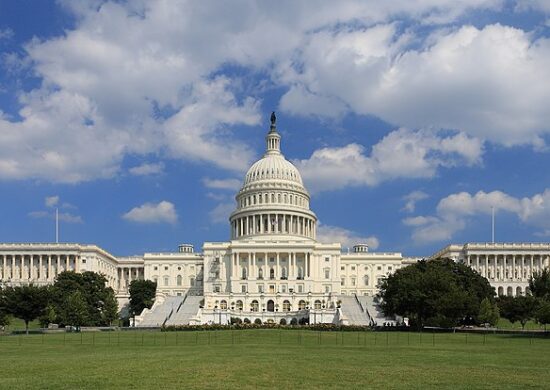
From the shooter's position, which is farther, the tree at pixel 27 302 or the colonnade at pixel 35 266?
the colonnade at pixel 35 266

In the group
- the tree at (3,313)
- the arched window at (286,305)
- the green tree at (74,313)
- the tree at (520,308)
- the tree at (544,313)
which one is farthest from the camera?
the arched window at (286,305)

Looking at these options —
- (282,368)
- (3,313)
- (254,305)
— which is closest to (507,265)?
(254,305)

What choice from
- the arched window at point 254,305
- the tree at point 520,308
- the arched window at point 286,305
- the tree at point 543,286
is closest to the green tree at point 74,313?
the arched window at point 254,305

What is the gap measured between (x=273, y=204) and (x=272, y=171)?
35.3 feet

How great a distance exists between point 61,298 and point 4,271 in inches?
2615

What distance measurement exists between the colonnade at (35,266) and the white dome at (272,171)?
159 ft

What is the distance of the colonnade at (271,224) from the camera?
180 m

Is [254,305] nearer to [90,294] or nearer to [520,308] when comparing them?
[90,294]

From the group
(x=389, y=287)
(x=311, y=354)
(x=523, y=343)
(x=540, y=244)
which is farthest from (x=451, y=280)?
(x=540, y=244)

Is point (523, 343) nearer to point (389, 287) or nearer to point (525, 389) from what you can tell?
point (525, 389)

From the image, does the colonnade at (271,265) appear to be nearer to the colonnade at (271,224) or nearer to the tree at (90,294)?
the colonnade at (271,224)

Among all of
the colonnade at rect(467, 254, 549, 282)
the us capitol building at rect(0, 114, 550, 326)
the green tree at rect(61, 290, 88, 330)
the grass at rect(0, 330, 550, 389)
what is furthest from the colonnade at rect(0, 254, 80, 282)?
the grass at rect(0, 330, 550, 389)

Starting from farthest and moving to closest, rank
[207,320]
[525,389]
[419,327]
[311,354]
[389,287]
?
[207,320] < [389,287] < [419,327] < [311,354] < [525,389]

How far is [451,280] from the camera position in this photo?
10150cm
